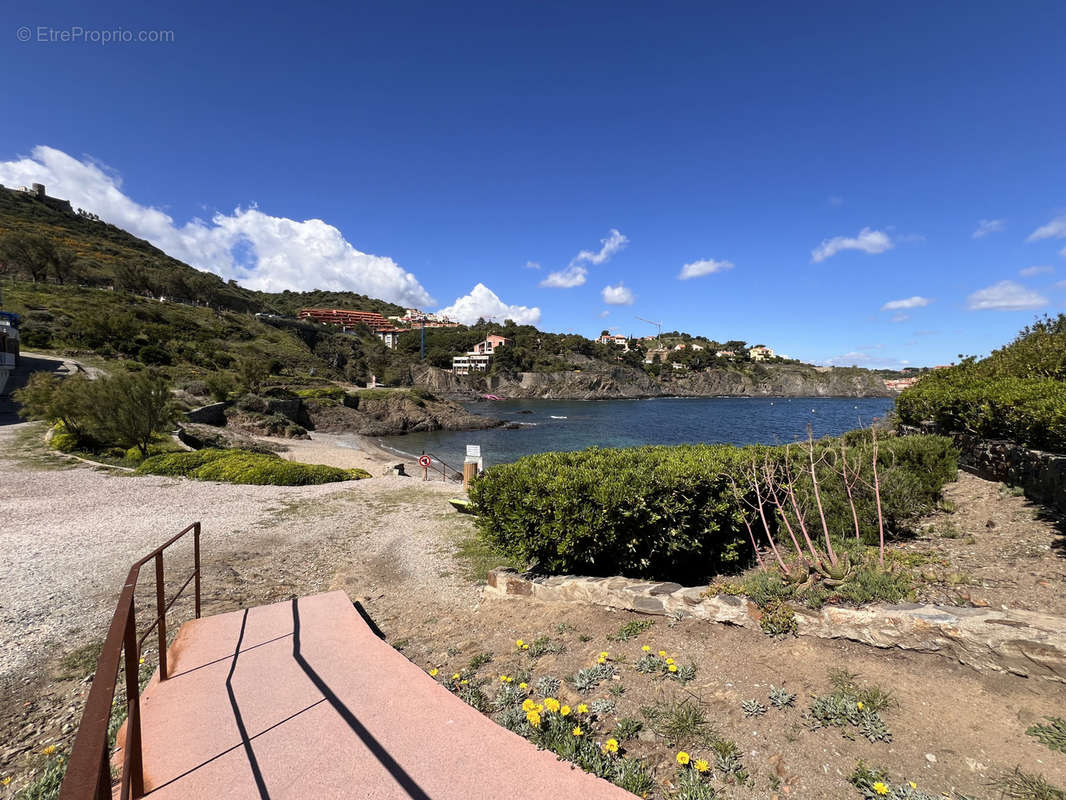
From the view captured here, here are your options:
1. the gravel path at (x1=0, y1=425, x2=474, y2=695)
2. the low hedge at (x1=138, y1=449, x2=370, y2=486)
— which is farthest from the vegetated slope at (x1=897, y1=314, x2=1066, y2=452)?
the low hedge at (x1=138, y1=449, x2=370, y2=486)

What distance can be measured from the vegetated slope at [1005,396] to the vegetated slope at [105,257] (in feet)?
345

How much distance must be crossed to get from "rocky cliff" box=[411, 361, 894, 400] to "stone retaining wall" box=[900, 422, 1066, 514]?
99188mm

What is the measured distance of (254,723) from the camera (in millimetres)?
3359

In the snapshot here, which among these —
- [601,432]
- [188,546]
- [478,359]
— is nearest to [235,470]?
[188,546]

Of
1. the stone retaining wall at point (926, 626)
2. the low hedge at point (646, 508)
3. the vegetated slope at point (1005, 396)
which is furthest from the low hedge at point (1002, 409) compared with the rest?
the stone retaining wall at point (926, 626)

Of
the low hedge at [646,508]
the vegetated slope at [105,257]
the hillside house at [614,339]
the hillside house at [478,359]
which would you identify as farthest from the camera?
the hillside house at [614,339]

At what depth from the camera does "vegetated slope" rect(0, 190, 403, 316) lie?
7569 centimetres

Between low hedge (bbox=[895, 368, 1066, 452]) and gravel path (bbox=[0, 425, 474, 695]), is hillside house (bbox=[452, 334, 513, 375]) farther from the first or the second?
low hedge (bbox=[895, 368, 1066, 452])

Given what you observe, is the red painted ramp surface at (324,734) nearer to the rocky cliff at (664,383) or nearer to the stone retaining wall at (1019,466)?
the stone retaining wall at (1019,466)

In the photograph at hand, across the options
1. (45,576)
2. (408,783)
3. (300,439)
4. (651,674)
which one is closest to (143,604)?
(45,576)

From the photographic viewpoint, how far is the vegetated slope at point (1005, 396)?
6.80m

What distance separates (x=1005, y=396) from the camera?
7676mm

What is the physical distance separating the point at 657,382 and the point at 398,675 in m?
132

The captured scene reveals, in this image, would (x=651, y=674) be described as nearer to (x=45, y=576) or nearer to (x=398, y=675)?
(x=398, y=675)
